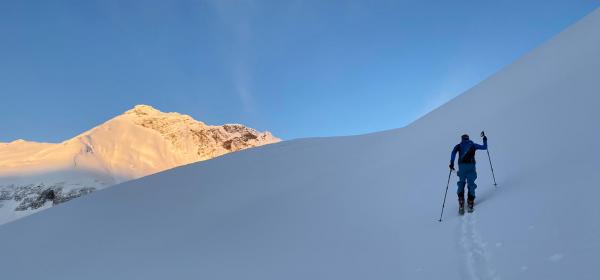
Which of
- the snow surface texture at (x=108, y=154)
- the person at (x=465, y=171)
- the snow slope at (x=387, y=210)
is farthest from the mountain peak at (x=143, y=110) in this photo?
the person at (x=465, y=171)

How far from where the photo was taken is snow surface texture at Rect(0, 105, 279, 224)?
126 meters

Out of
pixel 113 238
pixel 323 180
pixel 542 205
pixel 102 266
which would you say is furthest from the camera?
pixel 323 180

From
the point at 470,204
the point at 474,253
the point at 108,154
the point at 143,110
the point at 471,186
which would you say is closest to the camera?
the point at 474,253

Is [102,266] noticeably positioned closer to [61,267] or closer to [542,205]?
[61,267]

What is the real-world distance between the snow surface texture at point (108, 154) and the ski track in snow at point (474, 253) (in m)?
127

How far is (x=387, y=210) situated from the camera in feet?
34.0

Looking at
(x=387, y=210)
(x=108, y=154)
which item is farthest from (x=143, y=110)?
(x=387, y=210)

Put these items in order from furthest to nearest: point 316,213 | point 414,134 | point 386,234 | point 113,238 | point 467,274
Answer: point 414,134
point 113,238
point 316,213
point 386,234
point 467,274

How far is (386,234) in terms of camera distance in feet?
28.5

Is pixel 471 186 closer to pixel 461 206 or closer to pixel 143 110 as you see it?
pixel 461 206

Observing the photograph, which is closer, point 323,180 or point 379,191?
point 379,191

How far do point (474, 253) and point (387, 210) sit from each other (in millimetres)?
4282

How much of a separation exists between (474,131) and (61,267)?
41.8 feet

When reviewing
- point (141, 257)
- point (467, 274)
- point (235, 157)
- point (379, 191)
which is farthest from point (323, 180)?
point (467, 274)
